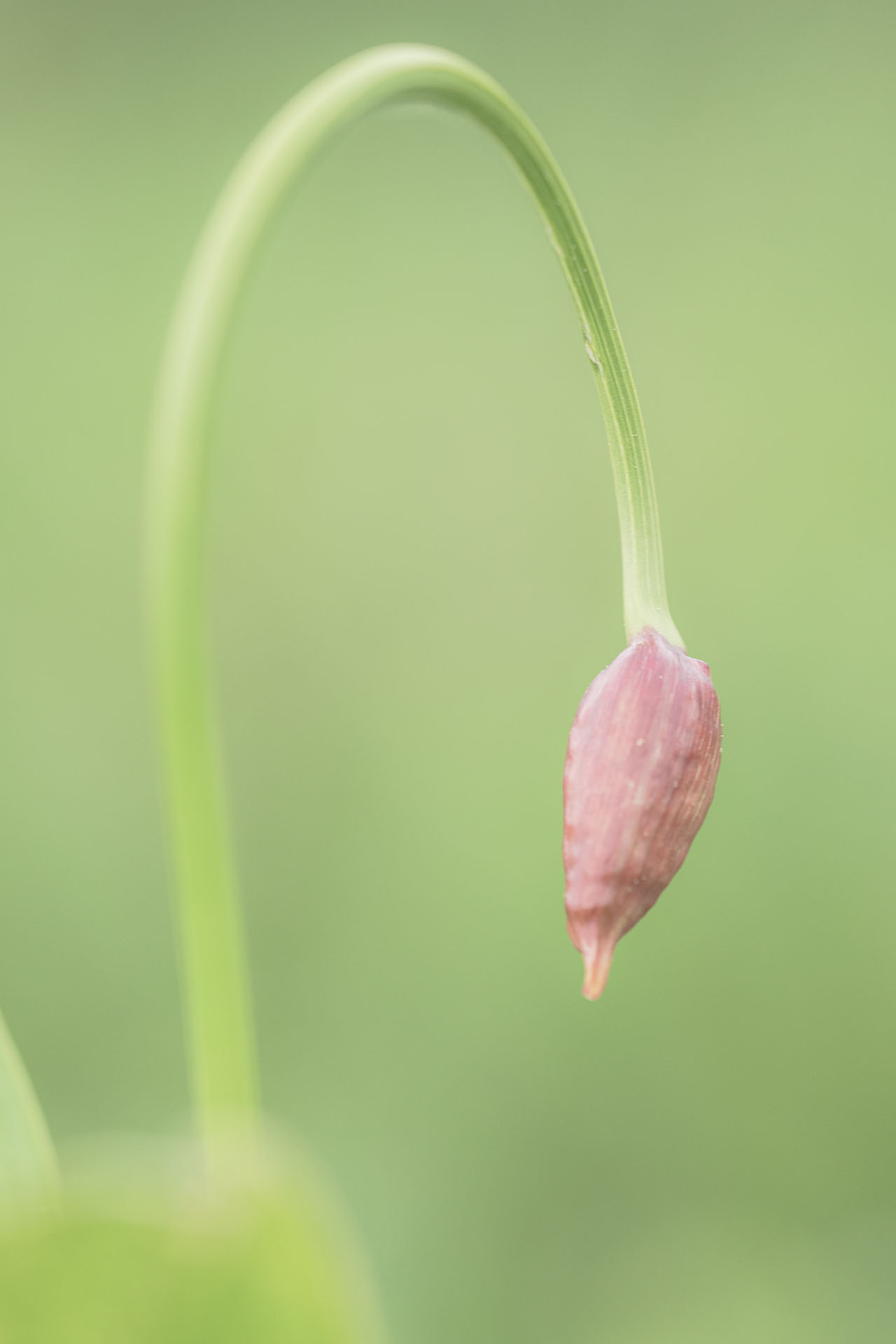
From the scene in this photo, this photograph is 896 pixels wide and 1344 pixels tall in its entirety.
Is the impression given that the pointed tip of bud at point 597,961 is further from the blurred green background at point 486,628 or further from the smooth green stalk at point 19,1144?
the blurred green background at point 486,628

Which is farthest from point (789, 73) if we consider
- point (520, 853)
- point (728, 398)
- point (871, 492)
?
point (520, 853)

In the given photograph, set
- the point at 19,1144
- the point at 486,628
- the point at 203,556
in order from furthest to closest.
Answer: the point at 486,628 → the point at 19,1144 → the point at 203,556

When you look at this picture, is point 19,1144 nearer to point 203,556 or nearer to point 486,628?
point 203,556

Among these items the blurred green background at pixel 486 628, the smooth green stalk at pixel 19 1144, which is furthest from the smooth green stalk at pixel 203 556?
the blurred green background at pixel 486 628

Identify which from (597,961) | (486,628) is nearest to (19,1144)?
(597,961)

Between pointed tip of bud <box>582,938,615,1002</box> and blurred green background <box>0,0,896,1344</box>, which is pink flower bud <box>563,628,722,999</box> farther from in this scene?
blurred green background <box>0,0,896,1344</box>

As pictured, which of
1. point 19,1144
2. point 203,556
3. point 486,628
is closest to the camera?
point 203,556

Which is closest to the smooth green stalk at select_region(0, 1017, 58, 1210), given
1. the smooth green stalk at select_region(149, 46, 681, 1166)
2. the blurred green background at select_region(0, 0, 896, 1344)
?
the smooth green stalk at select_region(149, 46, 681, 1166)

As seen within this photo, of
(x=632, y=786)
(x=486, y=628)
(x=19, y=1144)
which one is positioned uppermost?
(x=486, y=628)
